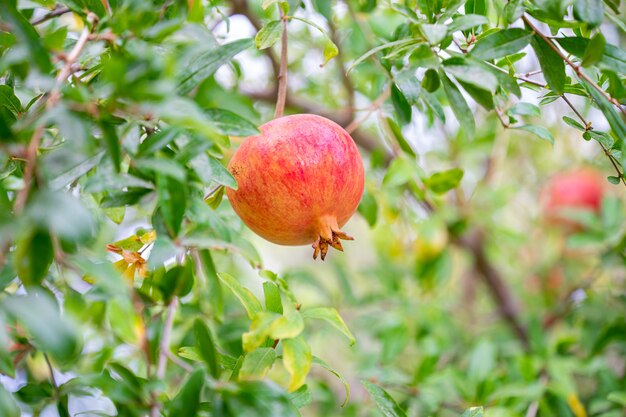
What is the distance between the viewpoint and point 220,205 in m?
1.04

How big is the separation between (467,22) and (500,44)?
63 millimetres

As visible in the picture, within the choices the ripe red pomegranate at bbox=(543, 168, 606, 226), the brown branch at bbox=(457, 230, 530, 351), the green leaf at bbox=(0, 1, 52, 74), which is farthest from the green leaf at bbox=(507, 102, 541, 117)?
the ripe red pomegranate at bbox=(543, 168, 606, 226)

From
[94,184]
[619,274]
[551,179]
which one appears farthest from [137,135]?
[551,179]

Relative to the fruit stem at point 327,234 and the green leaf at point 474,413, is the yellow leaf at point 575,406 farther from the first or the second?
the fruit stem at point 327,234

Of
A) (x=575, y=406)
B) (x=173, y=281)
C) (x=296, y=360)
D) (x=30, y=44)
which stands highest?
(x=30, y=44)

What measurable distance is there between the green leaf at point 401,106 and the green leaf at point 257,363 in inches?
14.0

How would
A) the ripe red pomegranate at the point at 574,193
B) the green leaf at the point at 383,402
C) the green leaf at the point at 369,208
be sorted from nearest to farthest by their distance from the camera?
the green leaf at the point at 383,402 → the green leaf at the point at 369,208 → the ripe red pomegranate at the point at 574,193

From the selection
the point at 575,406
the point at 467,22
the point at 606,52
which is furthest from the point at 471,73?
the point at 575,406

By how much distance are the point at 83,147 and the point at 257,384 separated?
25 cm

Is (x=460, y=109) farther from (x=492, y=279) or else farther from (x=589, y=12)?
(x=492, y=279)

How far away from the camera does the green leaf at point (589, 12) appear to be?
0.62 m

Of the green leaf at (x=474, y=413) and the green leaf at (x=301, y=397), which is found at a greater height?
the green leaf at (x=301, y=397)

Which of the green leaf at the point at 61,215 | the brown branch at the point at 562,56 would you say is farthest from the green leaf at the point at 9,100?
the brown branch at the point at 562,56

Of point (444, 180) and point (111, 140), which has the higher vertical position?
point (111, 140)
